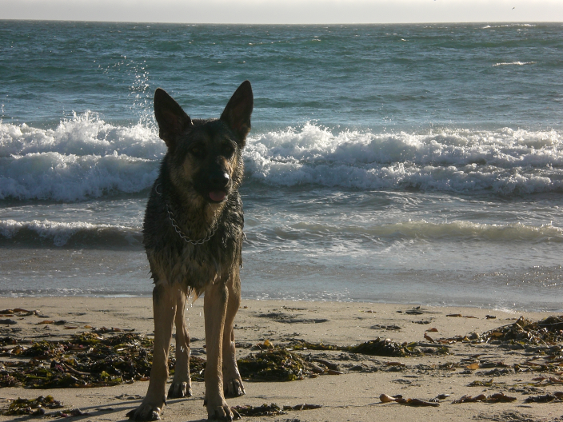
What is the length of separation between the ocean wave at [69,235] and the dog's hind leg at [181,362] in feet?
18.6

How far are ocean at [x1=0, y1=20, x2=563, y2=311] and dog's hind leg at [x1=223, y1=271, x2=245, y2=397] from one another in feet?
10.2

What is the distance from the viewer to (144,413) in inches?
136

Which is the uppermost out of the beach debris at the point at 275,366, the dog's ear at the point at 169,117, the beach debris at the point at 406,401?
the dog's ear at the point at 169,117

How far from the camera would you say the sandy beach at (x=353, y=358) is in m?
3.50

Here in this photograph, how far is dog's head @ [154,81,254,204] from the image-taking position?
3719mm

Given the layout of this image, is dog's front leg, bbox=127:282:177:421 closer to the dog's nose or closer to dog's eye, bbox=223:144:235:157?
the dog's nose

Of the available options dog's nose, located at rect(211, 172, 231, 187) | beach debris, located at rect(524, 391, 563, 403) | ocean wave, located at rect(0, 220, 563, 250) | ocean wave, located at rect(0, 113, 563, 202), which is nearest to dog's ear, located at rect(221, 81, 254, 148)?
dog's nose, located at rect(211, 172, 231, 187)

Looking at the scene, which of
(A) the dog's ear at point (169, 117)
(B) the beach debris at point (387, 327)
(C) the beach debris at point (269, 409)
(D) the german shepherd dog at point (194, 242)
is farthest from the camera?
(B) the beach debris at point (387, 327)

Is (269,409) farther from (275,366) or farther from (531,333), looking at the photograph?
(531,333)

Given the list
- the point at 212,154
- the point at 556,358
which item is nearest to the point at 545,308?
the point at 556,358

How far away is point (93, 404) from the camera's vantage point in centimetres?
366

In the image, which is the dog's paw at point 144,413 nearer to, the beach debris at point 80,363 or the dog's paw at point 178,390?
the dog's paw at point 178,390

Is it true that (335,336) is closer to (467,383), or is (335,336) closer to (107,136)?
(467,383)

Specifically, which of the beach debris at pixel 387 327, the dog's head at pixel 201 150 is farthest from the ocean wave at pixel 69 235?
the dog's head at pixel 201 150
